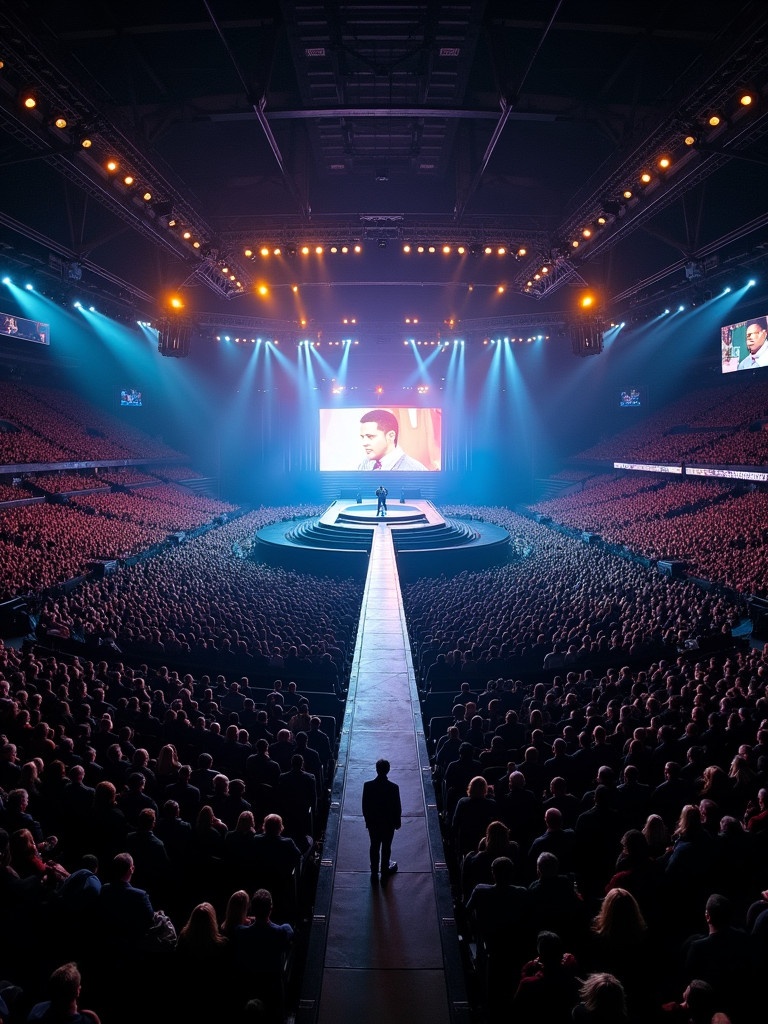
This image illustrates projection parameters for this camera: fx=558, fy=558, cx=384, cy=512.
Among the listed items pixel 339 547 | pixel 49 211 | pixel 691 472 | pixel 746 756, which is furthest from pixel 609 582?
pixel 49 211

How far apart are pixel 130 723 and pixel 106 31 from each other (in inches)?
593

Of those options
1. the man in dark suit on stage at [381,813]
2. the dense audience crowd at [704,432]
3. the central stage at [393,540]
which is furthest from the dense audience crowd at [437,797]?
the dense audience crowd at [704,432]

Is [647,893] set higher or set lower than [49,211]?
lower

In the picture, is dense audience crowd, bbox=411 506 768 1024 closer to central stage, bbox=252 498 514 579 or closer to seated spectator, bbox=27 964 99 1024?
seated spectator, bbox=27 964 99 1024

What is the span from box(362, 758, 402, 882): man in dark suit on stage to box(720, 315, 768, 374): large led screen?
32.6 m

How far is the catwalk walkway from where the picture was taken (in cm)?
415

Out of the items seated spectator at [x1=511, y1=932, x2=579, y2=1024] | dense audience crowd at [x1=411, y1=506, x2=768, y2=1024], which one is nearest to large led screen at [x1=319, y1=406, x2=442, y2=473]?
dense audience crowd at [x1=411, y1=506, x2=768, y2=1024]

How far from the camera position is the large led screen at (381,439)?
41.1m

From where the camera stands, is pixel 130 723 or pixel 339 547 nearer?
pixel 130 723

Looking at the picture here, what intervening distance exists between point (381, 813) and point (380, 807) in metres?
0.06

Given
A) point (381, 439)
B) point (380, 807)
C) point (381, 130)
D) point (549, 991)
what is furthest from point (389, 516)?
point (549, 991)

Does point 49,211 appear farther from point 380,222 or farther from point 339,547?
point 339,547

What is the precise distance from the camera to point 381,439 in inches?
1619

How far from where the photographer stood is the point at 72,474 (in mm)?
30422
